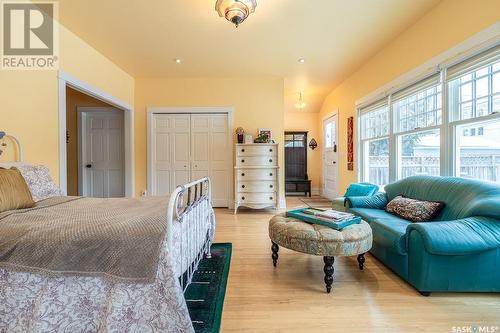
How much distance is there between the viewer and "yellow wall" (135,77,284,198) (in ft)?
16.0

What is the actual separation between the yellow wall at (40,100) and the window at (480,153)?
14.9 feet

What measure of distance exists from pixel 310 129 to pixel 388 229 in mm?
5327

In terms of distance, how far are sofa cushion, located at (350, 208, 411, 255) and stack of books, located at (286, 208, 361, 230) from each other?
0.89 ft

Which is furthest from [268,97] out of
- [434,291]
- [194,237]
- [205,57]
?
[434,291]

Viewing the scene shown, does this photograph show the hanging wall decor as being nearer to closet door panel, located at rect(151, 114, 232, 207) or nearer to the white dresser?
the white dresser

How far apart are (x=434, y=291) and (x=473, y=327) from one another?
33 centimetres

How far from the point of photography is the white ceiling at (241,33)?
102 inches

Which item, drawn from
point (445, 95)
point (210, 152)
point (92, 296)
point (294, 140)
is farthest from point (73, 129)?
point (445, 95)

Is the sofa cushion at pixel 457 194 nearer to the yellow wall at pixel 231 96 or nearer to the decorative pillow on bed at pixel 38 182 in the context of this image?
the yellow wall at pixel 231 96

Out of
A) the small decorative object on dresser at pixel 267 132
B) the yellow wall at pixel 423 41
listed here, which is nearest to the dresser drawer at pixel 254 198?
the small decorative object on dresser at pixel 267 132

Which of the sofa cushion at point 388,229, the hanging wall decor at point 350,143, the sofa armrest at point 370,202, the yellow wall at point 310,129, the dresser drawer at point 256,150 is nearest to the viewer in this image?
the sofa cushion at point 388,229

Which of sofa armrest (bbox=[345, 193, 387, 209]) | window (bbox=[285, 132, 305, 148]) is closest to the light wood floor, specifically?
sofa armrest (bbox=[345, 193, 387, 209])

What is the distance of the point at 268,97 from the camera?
4883mm

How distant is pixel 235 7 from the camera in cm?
229
